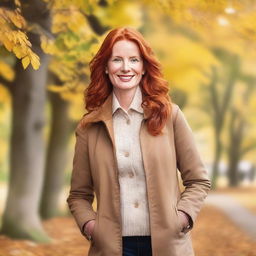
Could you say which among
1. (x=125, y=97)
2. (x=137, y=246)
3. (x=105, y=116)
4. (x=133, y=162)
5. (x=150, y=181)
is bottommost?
(x=137, y=246)

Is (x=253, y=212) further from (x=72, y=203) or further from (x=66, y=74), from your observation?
(x=72, y=203)

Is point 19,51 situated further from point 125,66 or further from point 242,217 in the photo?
point 242,217

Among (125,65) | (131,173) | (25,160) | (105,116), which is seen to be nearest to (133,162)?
(131,173)

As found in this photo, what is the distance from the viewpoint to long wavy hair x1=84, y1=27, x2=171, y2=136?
10.3 ft

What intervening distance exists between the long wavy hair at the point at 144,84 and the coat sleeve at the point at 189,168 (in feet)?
0.38

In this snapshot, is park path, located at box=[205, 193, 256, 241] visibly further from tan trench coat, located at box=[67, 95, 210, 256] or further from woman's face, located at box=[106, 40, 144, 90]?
woman's face, located at box=[106, 40, 144, 90]

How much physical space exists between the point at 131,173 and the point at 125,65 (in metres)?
0.60

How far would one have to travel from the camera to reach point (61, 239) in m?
10.2

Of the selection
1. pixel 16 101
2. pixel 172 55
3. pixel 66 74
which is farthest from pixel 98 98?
pixel 172 55

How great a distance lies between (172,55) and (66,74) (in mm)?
7985

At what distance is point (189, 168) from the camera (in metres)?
3.21

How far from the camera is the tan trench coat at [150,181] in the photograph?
3.04 meters

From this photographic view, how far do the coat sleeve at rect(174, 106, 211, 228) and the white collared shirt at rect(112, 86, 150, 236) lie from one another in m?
0.22

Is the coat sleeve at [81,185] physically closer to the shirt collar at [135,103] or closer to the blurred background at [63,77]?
the shirt collar at [135,103]
